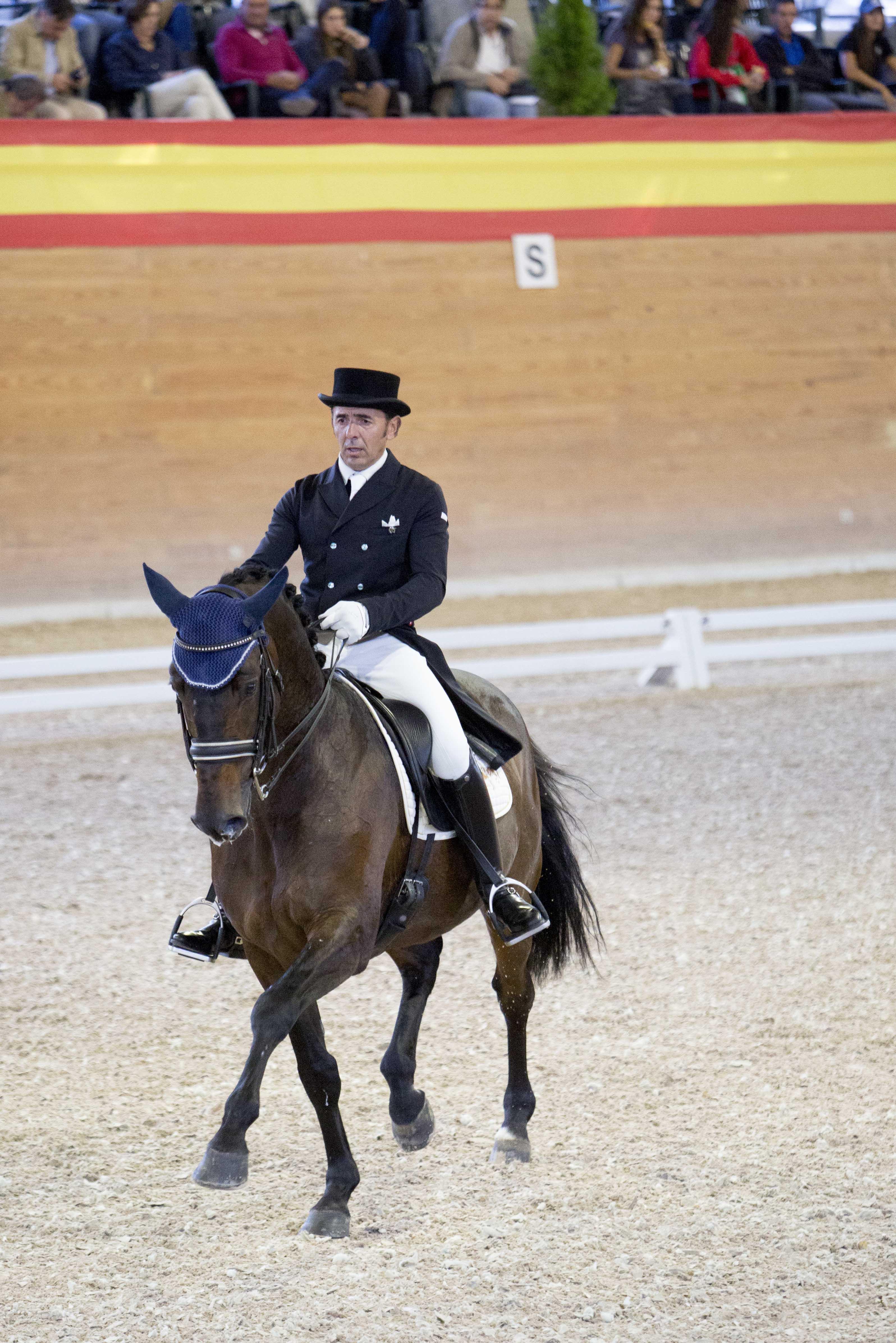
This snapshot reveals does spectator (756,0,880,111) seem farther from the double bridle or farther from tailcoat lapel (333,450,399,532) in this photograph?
the double bridle

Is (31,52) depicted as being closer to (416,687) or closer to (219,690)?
(416,687)

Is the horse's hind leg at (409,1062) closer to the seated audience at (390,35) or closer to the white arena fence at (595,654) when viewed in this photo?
the white arena fence at (595,654)

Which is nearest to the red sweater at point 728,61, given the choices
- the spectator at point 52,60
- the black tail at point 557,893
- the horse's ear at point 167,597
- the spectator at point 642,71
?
the spectator at point 642,71

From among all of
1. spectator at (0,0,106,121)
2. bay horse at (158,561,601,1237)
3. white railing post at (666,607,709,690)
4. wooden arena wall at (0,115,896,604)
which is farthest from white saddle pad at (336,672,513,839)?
spectator at (0,0,106,121)

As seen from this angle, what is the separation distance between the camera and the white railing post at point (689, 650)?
11.2 m

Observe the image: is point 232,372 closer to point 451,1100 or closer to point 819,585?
point 819,585

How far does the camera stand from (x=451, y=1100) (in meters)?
4.51

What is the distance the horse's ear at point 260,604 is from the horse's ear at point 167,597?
0.14 meters

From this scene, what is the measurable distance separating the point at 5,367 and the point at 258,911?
9.86 metres

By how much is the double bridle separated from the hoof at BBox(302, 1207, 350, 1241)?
1060mm

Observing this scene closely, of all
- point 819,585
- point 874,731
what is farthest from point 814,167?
point 874,731

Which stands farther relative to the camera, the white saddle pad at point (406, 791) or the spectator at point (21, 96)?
the spectator at point (21, 96)

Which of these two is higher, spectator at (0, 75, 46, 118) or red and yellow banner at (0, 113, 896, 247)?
spectator at (0, 75, 46, 118)

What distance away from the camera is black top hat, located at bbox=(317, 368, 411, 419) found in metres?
3.80
